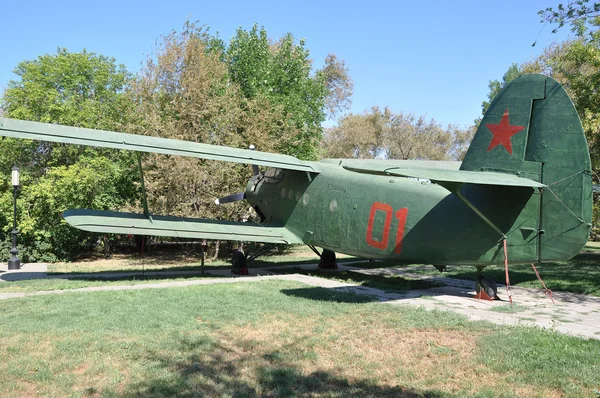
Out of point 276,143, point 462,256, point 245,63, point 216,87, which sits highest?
point 245,63

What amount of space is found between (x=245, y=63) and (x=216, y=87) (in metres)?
4.83

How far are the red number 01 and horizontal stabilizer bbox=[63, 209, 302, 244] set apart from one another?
3218 millimetres

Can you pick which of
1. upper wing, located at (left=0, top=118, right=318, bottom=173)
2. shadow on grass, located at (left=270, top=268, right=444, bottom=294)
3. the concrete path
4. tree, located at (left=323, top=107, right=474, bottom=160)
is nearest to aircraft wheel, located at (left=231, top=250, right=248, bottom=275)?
the concrete path

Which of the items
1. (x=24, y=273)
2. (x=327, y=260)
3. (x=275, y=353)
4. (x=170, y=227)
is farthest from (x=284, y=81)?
(x=275, y=353)

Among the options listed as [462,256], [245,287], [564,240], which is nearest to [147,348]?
[245,287]

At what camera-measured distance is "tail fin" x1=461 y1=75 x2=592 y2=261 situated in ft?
28.6

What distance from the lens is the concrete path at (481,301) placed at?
28.3 ft

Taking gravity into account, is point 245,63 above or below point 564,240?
above

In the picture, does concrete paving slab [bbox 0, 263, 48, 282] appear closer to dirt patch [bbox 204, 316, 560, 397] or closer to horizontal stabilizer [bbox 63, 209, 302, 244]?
horizontal stabilizer [bbox 63, 209, 302, 244]

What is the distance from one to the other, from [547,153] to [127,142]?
9463mm

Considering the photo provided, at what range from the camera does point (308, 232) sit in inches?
561

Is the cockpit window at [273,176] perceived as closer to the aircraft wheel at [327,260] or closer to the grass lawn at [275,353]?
the aircraft wheel at [327,260]

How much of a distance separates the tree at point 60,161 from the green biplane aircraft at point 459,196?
27.0 ft

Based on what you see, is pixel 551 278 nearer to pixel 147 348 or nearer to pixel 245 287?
pixel 245 287
